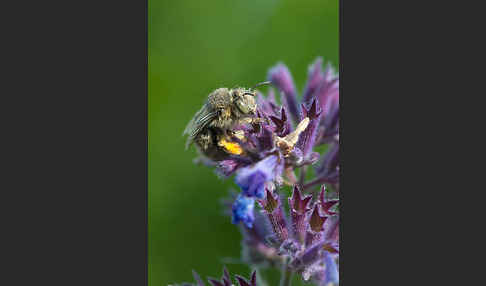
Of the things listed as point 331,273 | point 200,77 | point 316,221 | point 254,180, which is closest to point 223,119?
point 254,180

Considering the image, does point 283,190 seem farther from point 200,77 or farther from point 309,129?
point 200,77

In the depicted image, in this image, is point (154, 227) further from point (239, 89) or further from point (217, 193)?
point (239, 89)

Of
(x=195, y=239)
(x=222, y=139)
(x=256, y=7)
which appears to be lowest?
(x=195, y=239)

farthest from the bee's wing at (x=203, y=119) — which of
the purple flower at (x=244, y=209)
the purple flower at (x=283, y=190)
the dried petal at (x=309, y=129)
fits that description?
the purple flower at (x=244, y=209)

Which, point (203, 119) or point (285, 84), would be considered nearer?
point (203, 119)

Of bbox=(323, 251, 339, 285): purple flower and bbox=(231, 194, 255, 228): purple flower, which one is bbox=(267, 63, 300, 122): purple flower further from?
bbox=(323, 251, 339, 285): purple flower

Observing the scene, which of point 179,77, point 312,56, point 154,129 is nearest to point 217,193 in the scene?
point 154,129

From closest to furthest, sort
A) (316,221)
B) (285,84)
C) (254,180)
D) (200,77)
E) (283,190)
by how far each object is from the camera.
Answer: (254,180) → (316,221) → (283,190) → (285,84) → (200,77)

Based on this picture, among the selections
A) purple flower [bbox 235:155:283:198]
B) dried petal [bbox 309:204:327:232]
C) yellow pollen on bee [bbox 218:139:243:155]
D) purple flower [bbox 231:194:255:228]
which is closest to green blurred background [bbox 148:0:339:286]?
yellow pollen on bee [bbox 218:139:243:155]
